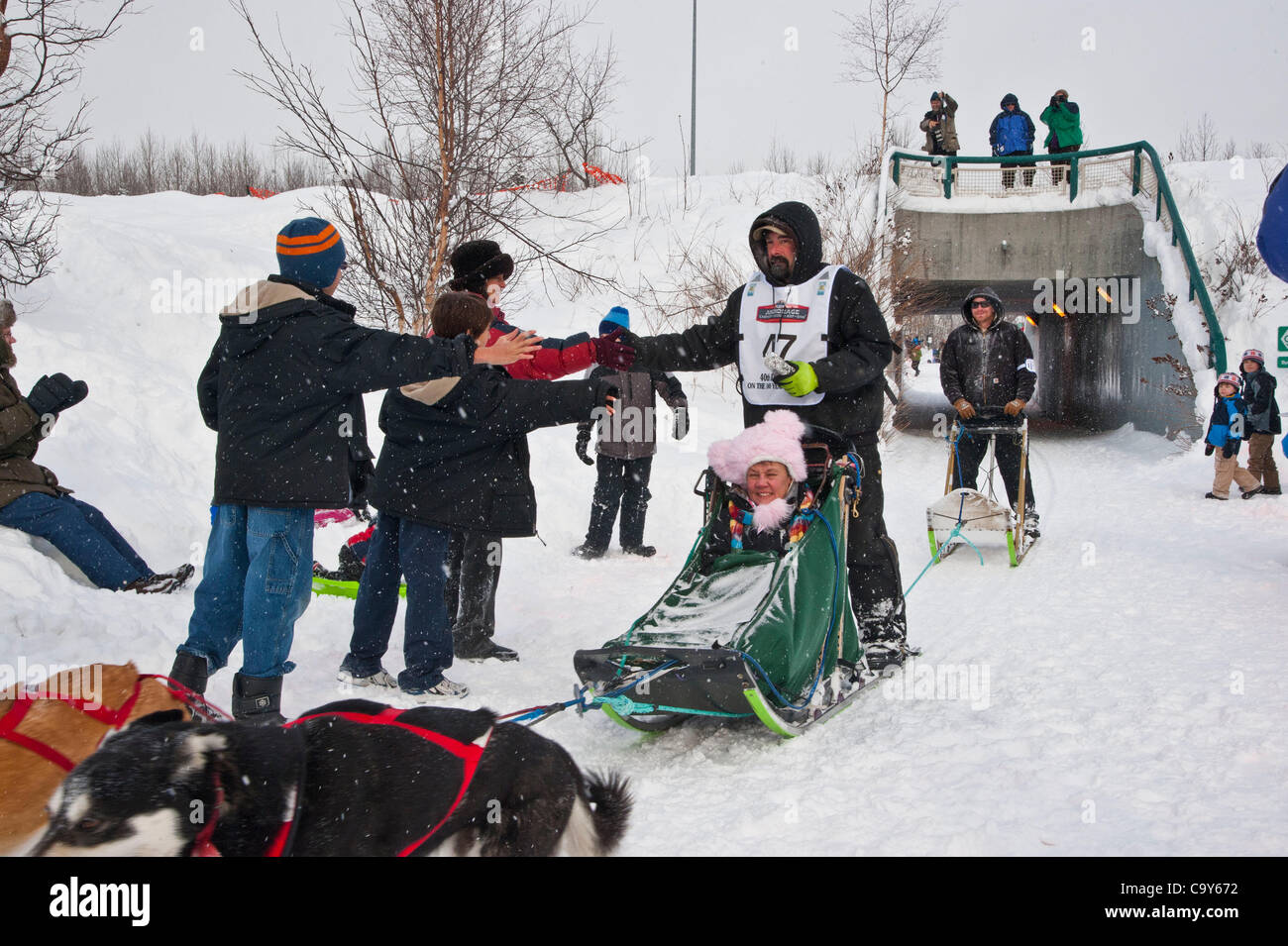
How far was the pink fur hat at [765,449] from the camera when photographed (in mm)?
3730

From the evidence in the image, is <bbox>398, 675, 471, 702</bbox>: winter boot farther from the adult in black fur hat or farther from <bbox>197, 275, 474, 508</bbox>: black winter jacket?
the adult in black fur hat

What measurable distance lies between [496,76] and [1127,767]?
7.02 meters

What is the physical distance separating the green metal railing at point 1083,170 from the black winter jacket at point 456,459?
13.1 metres

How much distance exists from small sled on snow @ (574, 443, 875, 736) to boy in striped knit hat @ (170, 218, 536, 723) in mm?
1018

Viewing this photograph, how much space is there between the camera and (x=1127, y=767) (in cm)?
300

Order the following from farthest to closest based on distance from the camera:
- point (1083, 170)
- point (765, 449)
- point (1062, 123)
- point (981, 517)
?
point (1062, 123) → point (1083, 170) → point (981, 517) → point (765, 449)

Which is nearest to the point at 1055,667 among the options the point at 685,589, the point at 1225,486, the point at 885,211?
the point at 685,589

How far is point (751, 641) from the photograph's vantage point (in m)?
3.28

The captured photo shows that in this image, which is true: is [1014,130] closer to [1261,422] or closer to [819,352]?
[1261,422]

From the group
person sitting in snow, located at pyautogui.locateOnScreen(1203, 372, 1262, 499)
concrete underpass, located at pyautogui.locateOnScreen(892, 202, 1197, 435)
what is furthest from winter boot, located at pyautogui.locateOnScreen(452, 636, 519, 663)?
concrete underpass, located at pyautogui.locateOnScreen(892, 202, 1197, 435)

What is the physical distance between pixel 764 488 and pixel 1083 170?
48.5 ft

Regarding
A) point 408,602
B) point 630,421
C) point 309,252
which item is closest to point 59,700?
point 309,252

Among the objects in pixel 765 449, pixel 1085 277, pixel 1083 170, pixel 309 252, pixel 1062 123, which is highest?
pixel 1062 123
